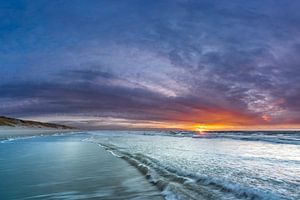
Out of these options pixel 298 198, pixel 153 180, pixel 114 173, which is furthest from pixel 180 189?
pixel 114 173

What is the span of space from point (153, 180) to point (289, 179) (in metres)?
5.46

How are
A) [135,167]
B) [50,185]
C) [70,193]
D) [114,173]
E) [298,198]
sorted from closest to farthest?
[298,198] < [70,193] < [50,185] < [114,173] < [135,167]

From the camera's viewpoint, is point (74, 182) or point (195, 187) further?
point (74, 182)

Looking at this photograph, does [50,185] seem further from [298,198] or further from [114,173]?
[298,198]

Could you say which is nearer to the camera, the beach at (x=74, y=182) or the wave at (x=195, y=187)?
the wave at (x=195, y=187)

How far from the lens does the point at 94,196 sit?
31.2ft

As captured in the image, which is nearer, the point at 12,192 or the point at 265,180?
the point at 12,192

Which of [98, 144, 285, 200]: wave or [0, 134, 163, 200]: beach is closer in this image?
[98, 144, 285, 200]: wave

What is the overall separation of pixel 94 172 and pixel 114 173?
94cm

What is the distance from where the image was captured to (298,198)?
361 inches

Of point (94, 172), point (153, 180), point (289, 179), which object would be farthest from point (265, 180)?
point (94, 172)

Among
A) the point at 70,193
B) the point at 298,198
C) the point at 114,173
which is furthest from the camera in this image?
the point at 114,173

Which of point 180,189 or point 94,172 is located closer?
point 180,189

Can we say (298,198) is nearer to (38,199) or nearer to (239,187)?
(239,187)
